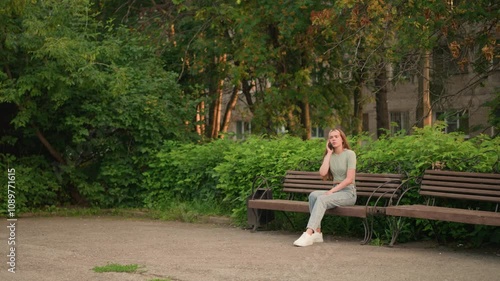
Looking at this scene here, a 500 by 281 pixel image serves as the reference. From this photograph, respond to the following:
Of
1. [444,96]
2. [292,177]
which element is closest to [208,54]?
[444,96]

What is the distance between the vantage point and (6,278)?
901 centimetres

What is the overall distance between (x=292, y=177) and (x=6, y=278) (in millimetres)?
5698

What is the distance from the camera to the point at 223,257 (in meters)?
10.7

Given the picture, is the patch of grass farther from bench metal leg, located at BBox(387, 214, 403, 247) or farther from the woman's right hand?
the woman's right hand

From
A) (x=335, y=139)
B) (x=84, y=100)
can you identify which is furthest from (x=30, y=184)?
(x=335, y=139)

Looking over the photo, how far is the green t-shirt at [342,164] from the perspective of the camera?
484 inches

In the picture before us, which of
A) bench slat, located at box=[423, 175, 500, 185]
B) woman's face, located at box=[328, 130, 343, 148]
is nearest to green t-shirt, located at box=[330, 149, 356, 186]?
woman's face, located at box=[328, 130, 343, 148]

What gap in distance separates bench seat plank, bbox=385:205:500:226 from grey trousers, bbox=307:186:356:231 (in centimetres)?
71

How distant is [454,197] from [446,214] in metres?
0.70

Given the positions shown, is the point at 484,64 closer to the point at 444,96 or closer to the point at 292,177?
the point at 444,96

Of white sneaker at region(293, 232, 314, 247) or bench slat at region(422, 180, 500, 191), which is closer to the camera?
bench slat at region(422, 180, 500, 191)

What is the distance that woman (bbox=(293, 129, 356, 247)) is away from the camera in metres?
11.9

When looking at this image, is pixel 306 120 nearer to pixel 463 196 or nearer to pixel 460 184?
pixel 460 184

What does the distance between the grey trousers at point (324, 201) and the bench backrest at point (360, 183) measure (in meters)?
0.29
